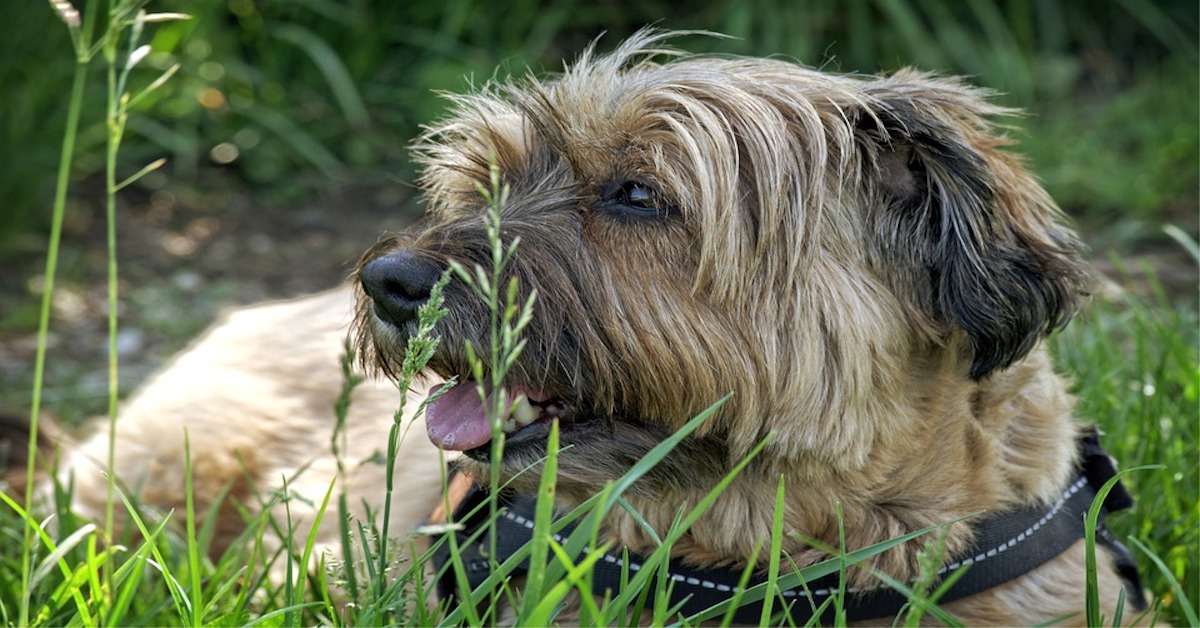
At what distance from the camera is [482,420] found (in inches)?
101

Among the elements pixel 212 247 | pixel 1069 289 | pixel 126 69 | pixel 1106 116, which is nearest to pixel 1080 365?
pixel 1069 289

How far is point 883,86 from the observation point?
2.78 m

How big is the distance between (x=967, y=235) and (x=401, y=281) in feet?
3.48

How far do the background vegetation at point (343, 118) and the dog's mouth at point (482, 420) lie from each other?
3.04 metres

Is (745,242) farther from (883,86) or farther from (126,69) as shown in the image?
(126,69)

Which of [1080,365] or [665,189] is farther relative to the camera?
Result: [1080,365]

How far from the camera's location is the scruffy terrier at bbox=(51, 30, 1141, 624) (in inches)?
99.2

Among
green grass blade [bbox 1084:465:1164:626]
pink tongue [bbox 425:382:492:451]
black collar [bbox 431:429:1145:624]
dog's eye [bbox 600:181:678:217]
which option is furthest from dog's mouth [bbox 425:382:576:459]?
green grass blade [bbox 1084:465:1164:626]

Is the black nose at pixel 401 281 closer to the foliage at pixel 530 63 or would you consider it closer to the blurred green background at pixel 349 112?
the blurred green background at pixel 349 112

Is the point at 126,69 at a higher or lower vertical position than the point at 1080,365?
higher

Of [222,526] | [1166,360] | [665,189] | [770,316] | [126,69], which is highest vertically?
[126,69]

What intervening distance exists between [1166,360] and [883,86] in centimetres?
150

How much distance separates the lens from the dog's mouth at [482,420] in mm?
2533

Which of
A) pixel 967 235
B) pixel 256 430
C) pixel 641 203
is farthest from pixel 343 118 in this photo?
pixel 967 235
